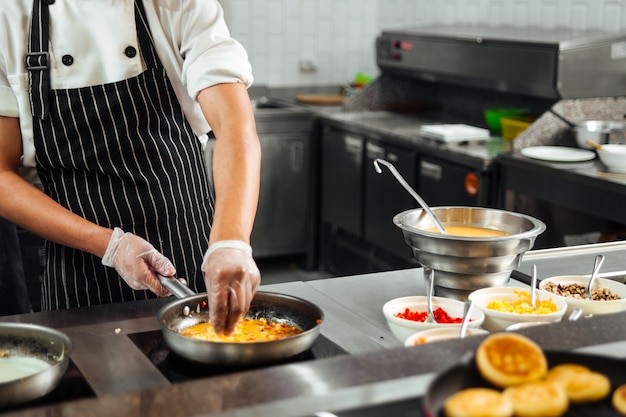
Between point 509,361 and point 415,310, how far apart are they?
0.62m

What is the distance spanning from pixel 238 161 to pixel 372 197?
3240mm

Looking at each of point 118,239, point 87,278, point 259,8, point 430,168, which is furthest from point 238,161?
point 259,8

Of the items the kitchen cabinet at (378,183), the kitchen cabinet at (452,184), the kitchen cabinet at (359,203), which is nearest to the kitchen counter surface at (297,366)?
the kitchen cabinet at (452,184)

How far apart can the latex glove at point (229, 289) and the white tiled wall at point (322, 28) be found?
168 inches

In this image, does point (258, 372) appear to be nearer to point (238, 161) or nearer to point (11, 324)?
point (11, 324)

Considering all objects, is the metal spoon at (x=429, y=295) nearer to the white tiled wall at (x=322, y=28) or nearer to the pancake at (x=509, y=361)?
the pancake at (x=509, y=361)

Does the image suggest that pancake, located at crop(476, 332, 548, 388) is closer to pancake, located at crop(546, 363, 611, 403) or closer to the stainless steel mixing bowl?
pancake, located at crop(546, 363, 611, 403)

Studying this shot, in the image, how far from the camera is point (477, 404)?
113 cm

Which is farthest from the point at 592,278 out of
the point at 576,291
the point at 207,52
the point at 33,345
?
the point at 33,345

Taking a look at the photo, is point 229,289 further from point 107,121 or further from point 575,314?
point 107,121

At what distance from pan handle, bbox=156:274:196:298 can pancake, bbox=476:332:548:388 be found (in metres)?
0.72

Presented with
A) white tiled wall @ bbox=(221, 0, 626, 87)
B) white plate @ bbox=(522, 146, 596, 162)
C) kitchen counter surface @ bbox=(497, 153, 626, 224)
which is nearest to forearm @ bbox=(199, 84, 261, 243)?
kitchen counter surface @ bbox=(497, 153, 626, 224)

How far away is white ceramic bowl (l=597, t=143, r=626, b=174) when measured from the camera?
3684 mm

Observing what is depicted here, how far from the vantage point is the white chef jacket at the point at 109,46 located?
219 centimetres
